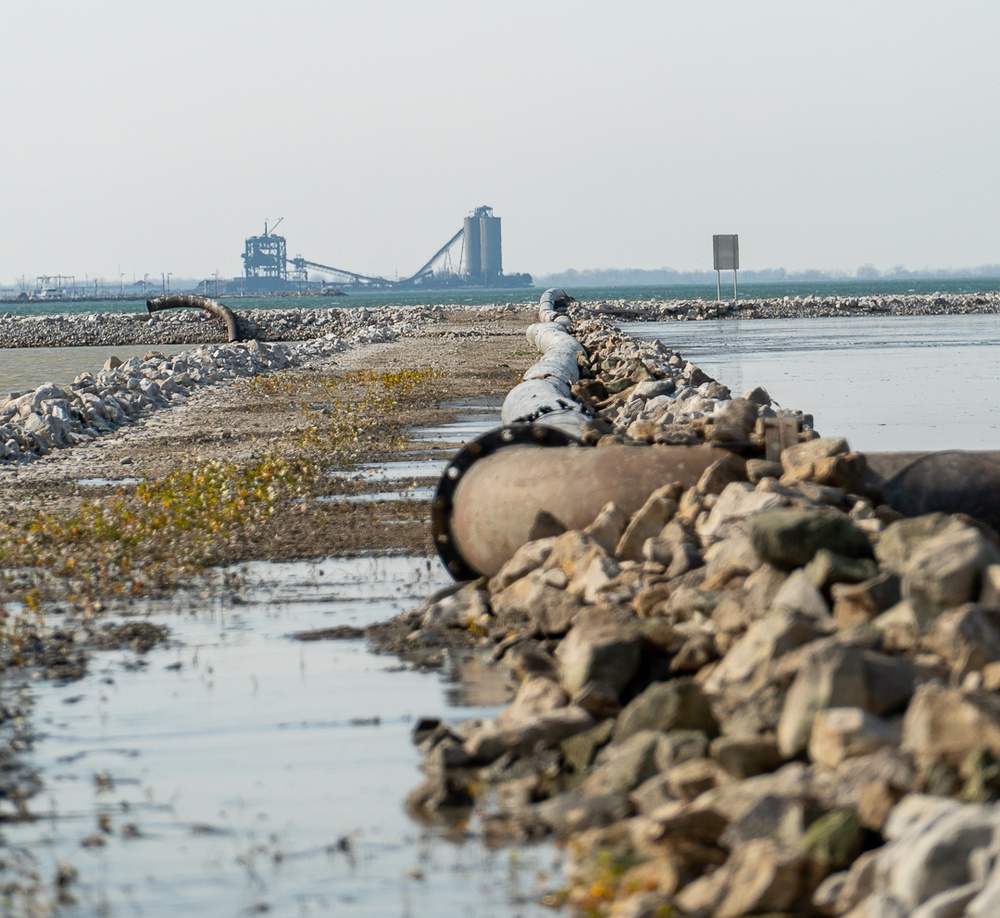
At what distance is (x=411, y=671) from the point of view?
6.18 meters

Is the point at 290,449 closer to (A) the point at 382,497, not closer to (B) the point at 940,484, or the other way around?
(A) the point at 382,497

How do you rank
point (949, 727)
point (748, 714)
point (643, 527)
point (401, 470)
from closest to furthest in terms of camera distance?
point (949, 727) < point (748, 714) < point (643, 527) < point (401, 470)

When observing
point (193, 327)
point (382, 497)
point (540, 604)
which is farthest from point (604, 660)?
point (193, 327)

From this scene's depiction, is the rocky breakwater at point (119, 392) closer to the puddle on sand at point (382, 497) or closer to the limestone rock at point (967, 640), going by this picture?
the puddle on sand at point (382, 497)

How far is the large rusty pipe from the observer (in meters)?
7.60

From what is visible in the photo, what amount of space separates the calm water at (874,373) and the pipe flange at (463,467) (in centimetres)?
618

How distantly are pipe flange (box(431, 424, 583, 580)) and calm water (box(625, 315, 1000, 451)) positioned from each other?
243 inches

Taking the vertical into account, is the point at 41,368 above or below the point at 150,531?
above

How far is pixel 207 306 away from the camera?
5853cm

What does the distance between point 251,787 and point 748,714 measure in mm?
1689

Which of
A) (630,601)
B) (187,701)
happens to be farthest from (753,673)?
(187,701)

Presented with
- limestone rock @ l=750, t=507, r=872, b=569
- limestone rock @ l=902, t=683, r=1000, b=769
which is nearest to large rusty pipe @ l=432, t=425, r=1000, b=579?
limestone rock @ l=750, t=507, r=872, b=569

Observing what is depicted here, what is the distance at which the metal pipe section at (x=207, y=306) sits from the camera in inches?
2181

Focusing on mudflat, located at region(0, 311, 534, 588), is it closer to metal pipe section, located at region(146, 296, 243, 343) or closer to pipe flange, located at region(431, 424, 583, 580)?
pipe flange, located at region(431, 424, 583, 580)
